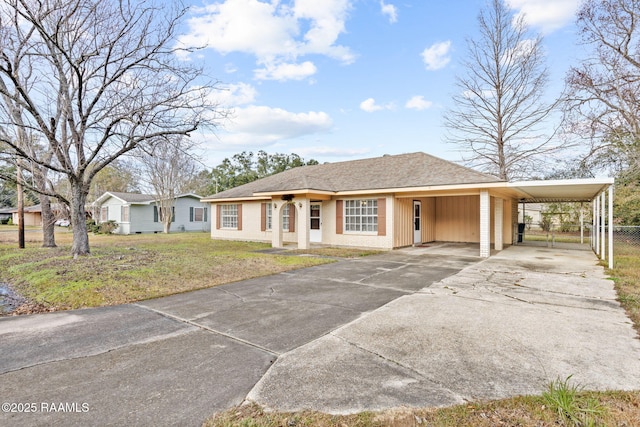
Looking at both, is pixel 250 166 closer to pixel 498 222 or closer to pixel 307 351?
pixel 498 222

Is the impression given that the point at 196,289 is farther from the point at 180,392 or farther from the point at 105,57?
the point at 105,57

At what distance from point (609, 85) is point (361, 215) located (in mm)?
14237

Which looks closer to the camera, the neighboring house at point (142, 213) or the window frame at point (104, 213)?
the neighboring house at point (142, 213)

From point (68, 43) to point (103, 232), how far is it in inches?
725

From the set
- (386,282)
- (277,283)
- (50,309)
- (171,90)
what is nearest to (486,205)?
(386,282)

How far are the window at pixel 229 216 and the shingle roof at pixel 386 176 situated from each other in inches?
33.5

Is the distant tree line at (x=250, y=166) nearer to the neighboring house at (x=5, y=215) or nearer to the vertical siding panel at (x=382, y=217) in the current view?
the vertical siding panel at (x=382, y=217)

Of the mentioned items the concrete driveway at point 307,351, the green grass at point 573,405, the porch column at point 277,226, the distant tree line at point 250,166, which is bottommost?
the concrete driveway at point 307,351

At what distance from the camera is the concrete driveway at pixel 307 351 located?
2564 millimetres

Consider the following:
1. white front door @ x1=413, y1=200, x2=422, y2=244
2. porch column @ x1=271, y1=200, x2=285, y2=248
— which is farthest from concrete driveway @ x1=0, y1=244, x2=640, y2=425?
white front door @ x1=413, y1=200, x2=422, y2=244

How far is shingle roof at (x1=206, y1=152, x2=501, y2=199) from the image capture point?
1167 cm

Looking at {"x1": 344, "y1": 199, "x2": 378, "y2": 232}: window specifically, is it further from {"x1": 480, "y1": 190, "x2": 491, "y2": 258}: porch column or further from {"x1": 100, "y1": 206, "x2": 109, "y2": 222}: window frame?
{"x1": 100, "y1": 206, "x2": 109, "y2": 222}: window frame

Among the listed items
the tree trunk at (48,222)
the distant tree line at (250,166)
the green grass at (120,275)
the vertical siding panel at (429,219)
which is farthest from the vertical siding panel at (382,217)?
the distant tree line at (250,166)

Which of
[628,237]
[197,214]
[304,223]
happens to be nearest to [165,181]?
[197,214]
